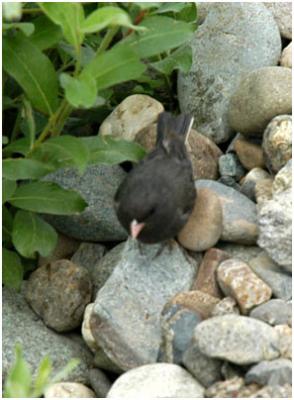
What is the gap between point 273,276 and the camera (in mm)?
4070

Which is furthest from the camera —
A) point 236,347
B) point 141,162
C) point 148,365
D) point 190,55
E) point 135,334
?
point 190,55

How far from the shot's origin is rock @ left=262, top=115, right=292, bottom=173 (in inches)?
173

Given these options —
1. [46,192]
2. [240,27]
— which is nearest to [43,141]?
[46,192]

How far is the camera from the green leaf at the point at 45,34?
4.12 m

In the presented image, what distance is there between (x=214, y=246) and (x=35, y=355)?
1.01m

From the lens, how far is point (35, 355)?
14.3ft

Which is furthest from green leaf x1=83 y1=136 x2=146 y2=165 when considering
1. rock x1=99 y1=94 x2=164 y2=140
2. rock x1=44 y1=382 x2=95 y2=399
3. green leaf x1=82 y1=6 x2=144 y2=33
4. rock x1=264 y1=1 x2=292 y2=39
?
rock x1=264 y1=1 x2=292 y2=39

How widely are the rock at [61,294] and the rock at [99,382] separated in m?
0.32

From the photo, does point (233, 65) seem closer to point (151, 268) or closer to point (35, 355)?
point (151, 268)

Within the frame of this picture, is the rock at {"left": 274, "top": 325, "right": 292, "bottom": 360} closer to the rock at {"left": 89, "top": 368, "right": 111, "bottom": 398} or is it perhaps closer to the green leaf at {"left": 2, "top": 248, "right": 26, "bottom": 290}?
the rock at {"left": 89, "top": 368, "right": 111, "bottom": 398}

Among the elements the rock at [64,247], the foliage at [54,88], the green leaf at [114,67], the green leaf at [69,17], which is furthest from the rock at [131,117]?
the green leaf at [69,17]

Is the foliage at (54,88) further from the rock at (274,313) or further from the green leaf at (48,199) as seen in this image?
the rock at (274,313)

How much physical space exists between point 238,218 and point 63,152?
3.03 ft

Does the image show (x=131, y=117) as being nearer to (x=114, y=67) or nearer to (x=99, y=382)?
(x=114, y=67)
